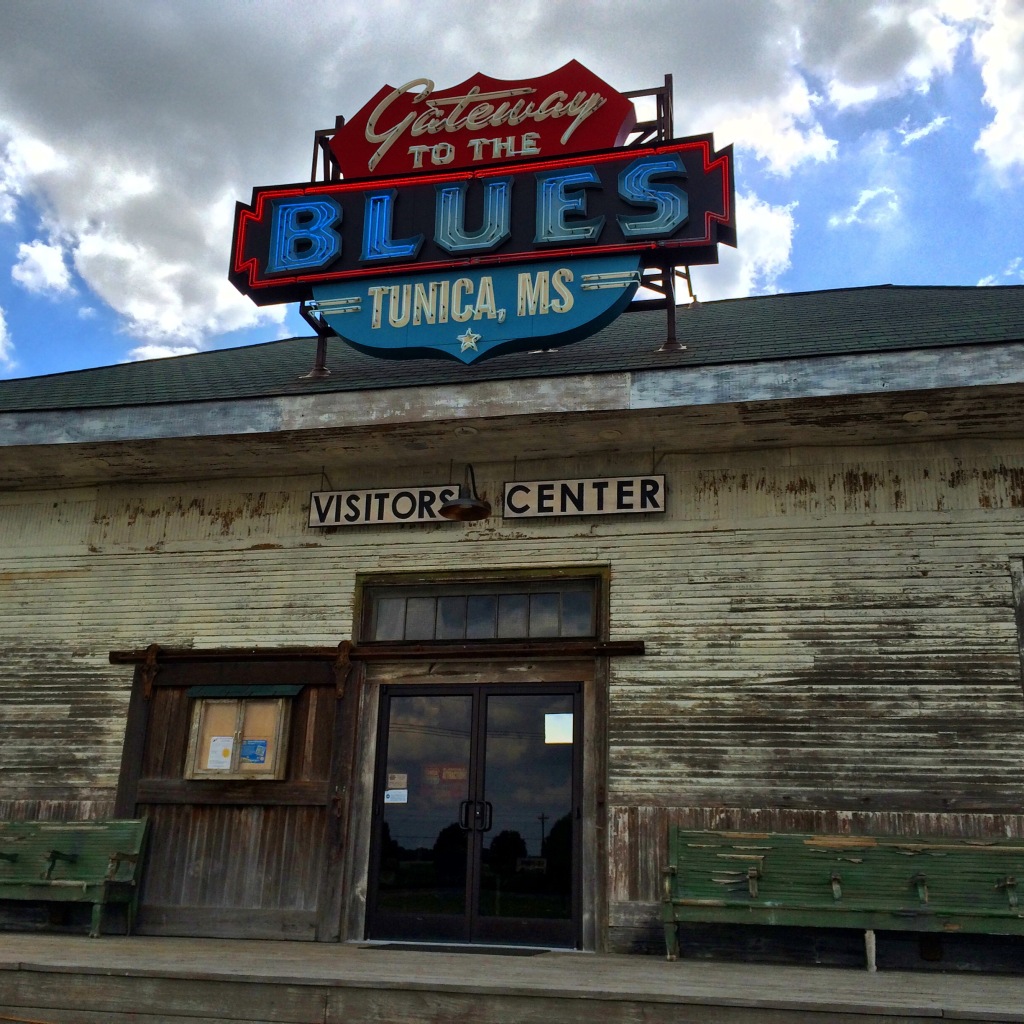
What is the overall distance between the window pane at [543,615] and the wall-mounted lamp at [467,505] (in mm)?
893

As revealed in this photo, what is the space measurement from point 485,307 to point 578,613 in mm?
2939

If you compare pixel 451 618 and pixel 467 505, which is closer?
pixel 467 505

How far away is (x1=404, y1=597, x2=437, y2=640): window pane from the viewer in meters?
9.35

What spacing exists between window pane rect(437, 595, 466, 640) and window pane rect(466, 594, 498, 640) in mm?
58

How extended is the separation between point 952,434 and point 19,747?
345 inches

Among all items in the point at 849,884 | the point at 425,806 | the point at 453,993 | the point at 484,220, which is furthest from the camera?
the point at 484,220

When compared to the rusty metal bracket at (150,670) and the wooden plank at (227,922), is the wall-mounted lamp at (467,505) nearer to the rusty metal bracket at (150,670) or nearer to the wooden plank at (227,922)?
the rusty metal bracket at (150,670)

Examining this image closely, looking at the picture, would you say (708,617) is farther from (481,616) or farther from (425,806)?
(425,806)

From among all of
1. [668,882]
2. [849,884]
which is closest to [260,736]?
[668,882]

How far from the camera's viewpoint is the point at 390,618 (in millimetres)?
9469

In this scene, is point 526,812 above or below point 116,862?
above

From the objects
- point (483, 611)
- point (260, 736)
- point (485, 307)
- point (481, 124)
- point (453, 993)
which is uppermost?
point (481, 124)

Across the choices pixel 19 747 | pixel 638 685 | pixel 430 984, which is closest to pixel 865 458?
pixel 638 685

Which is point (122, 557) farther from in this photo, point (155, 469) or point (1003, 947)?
point (1003, 947)
